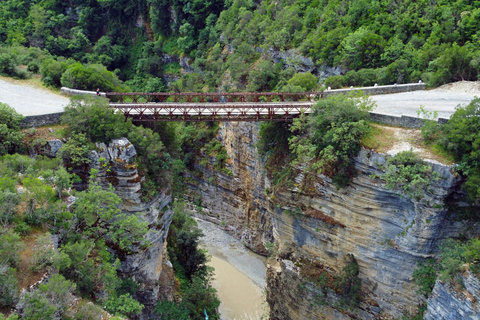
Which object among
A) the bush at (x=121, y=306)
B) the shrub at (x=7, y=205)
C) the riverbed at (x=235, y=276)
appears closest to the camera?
the shrub at (x=7, y=205)

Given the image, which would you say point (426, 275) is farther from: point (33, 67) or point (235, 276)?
point (33, 67)

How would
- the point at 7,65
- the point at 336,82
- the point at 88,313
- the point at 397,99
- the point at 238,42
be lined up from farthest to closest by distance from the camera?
the point at 238,42 < the point at 7,65 < the point at 336,82 < the point at 397,99 < the point at 88,313

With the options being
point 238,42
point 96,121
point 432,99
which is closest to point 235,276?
point 96,121

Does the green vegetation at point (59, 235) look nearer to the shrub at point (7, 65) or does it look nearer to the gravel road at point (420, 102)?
the shrub at point (7, 65)

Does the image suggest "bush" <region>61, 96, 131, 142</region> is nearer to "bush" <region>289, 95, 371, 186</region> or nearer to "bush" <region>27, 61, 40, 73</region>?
"bush" <region>289, 95, 371, 186</region>

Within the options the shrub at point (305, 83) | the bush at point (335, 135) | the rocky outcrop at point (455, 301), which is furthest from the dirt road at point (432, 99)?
the rocky outcrop at point (455, 301)

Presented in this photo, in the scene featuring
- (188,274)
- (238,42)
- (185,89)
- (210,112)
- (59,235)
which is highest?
(238,42)
